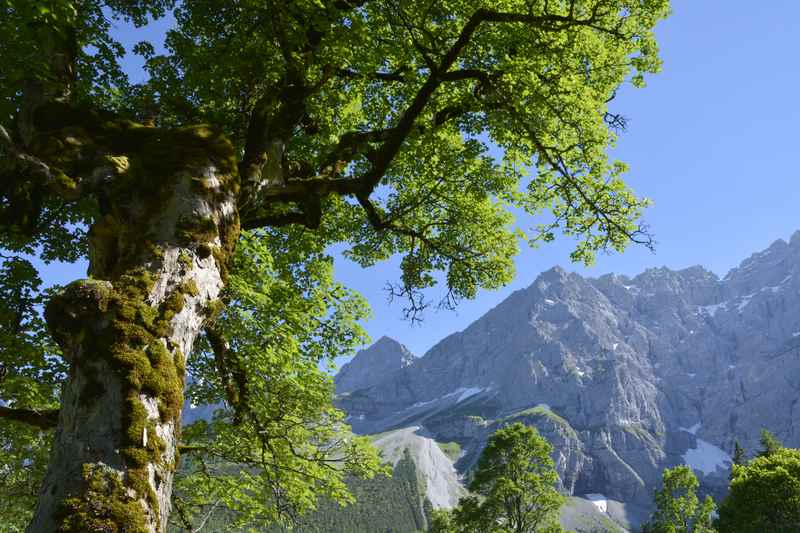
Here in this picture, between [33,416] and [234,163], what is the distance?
5.11 meters

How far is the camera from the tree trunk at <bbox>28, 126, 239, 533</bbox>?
4.56 m

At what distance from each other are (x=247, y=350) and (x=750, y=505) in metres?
38.0

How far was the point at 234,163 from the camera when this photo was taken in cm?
790

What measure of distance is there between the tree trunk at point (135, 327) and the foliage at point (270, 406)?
8.27ft

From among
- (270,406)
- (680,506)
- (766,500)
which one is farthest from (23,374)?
(766,500)

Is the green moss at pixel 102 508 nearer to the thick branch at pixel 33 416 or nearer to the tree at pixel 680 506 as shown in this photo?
the thick branch at pixel 33 416

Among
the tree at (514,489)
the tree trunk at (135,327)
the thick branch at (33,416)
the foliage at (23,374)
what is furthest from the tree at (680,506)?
the tree trunk at (135,327)

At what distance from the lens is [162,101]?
1234cm

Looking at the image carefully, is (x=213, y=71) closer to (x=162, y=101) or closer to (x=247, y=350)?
(x=162, y=101)

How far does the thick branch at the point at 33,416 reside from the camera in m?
8.20

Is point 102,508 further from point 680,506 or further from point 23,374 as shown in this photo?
point 680,506

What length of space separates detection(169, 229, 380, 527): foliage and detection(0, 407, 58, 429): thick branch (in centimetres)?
264

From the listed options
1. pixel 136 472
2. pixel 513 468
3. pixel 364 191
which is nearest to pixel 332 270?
pixel 364 191

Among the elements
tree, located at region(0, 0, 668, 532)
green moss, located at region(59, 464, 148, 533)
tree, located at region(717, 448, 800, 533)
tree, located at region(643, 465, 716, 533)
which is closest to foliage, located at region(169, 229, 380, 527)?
tree, located at region(0, 0, 668, 532)
